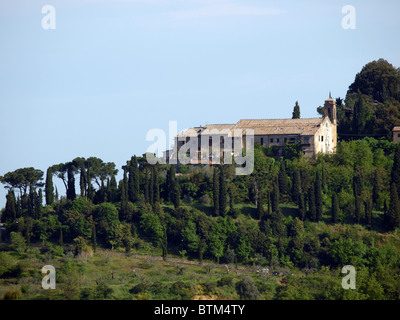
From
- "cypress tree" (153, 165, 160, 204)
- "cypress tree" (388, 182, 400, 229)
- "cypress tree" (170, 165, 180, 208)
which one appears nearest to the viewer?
"cypress tree" (388, 182, 400, 229)

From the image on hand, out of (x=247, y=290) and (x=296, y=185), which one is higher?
(x=296, y=185)

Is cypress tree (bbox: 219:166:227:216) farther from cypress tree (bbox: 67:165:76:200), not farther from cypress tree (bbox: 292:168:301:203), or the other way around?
cypress tree (bbox: 67:165:76:200)

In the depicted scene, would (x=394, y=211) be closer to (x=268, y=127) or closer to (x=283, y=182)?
(x=283, y=182)

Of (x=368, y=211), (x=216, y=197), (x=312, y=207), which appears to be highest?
(x=216, y=197)

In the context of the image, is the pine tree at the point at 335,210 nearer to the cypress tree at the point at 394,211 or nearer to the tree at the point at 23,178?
the cypress tree at the point at 394,211

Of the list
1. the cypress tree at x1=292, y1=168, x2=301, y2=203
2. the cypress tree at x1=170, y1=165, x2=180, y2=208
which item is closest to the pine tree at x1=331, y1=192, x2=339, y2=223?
the cypress tree at x1=292, y1=168, x2=301, y2=203

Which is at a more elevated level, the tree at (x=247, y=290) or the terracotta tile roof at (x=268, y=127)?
the terracotta tile roof at (x=268, y=127)

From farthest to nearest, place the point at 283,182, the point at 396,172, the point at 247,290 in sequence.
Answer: the point at 283,182 → the point at 396,172 → the point at 247,290

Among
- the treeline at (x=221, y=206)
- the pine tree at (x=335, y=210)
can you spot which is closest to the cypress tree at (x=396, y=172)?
the treeline at (x=221, y=206)

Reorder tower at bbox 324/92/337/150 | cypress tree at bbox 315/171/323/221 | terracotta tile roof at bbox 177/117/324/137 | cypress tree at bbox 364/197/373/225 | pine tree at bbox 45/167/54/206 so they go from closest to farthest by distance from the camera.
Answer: cypress tree at bbox 364/197/373/225, cypress tree at bbox 315/171/323/221, pine tree at bbox 45/167/54/206, terracotta tile roof at bbox 177/117/324/137, tower at bbox 324/92/337/150

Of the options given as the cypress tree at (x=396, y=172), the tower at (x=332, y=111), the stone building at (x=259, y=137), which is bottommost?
the cypress tree at (x=396, y=172)

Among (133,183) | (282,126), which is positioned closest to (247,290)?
(133,183)
